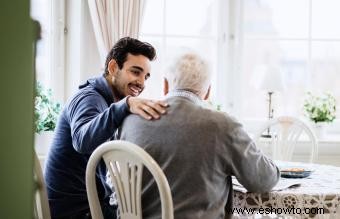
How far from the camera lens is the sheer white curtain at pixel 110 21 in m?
3.25

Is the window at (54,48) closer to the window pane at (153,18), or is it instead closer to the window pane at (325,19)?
the window pane at (153,18)

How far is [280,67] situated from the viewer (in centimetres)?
359

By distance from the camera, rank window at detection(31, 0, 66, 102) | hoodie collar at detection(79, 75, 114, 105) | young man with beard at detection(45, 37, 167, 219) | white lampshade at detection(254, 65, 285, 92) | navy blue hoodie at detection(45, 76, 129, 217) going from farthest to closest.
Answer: window at detection(31, 0, 66, 102) → white lampshade at detection(254, 65, 285, 92) → hoodie collar at detection(79, 75, 114, 105) → navy blue hoodie at detection(45, 76, 129, 217) → young man with beard at detection(45, 37, 167, 219)

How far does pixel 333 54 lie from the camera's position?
360cm

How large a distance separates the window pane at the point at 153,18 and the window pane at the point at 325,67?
1.21m

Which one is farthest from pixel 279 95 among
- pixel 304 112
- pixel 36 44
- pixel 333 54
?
pixel 36 44

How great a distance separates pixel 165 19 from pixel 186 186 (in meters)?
2.29

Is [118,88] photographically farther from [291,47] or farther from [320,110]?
[291,47]

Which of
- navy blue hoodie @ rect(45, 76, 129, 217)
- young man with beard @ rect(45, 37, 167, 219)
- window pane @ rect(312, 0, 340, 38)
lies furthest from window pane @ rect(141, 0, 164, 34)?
navy blue hoodie @ rect(45, 76, 129, 217)

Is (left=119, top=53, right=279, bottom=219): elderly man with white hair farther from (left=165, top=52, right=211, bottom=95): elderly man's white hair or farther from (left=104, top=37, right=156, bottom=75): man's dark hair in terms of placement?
(left=104, top=37, right=156, bottom=75): man's dark hair

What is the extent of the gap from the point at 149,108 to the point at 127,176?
23 cm

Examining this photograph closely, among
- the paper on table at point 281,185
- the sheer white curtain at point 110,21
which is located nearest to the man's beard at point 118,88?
the paper on table at point 281,185

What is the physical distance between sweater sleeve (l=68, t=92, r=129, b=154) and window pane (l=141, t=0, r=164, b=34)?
178cm

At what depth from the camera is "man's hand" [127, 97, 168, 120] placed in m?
1.50
